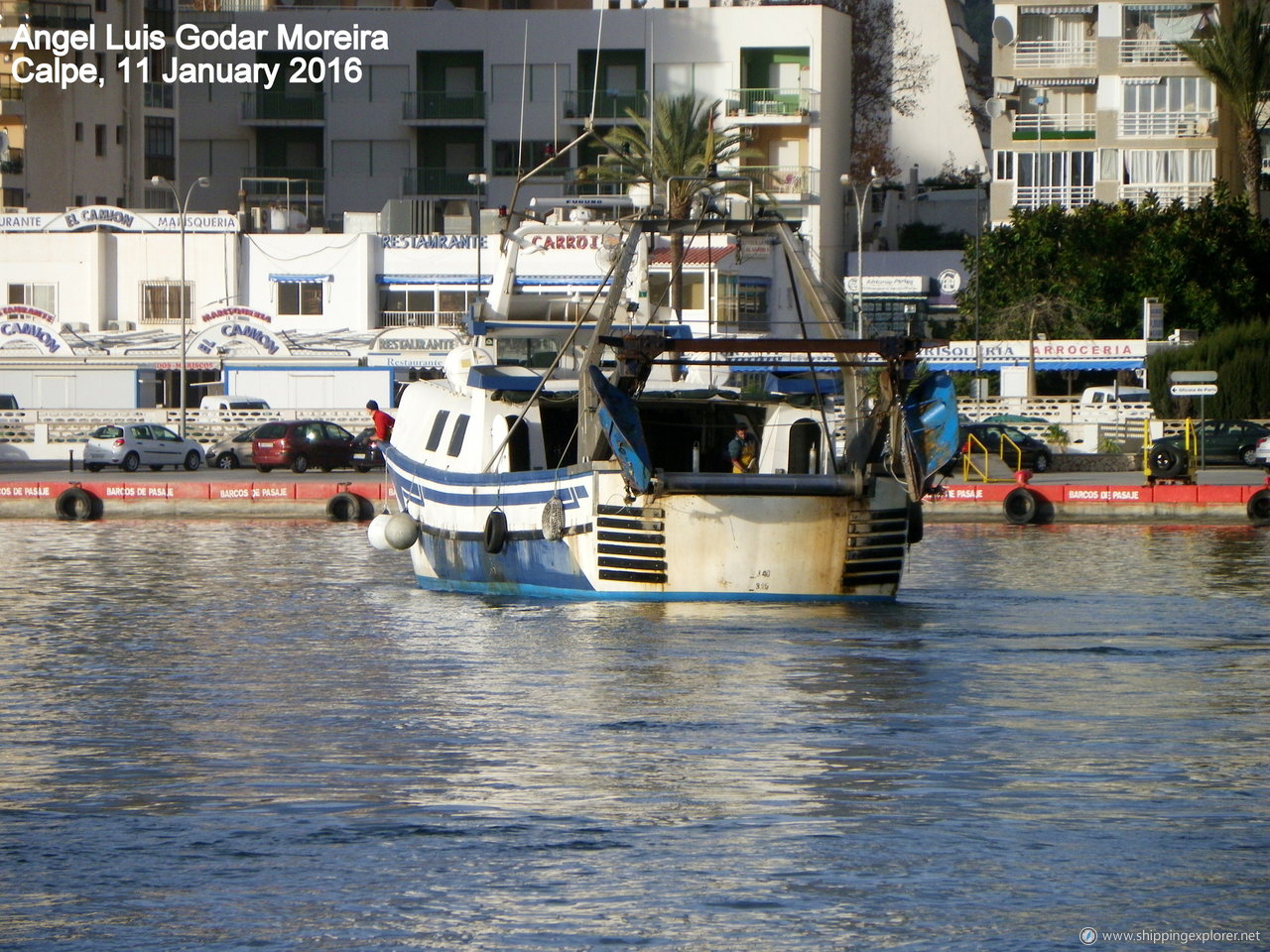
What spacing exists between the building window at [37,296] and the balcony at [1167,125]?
142ft

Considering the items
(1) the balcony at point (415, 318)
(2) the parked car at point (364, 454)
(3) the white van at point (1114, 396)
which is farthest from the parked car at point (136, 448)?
(3) the white van at point (1114, 396)

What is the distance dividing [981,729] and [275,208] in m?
67.1

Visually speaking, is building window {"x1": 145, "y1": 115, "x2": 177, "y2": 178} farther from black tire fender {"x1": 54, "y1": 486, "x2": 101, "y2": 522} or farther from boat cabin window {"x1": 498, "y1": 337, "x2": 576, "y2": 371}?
boat cabin window {"x1": 498, "y1": 337, "x2": 576, "y2": 371}

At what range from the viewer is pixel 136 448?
56844mm

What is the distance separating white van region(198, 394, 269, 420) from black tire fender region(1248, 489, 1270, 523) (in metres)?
35.6

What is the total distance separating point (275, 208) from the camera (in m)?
80.5

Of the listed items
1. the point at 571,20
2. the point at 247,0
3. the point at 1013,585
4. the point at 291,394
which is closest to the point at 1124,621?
the point at 1013,585

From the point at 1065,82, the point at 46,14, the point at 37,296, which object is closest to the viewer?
the point at 37,296

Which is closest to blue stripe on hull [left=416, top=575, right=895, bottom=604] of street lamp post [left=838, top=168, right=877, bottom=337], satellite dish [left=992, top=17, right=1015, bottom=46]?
street lamp post [left=838, top=168, right=877, bottom=337]

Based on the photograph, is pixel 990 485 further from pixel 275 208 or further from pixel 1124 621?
pixel 275 208

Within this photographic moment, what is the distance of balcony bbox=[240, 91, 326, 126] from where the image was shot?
96062 mm

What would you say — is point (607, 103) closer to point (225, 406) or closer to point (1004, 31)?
point (1004, 31)

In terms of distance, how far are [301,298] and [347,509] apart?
3856 cm

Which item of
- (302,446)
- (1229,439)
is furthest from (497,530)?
(1229,439)
